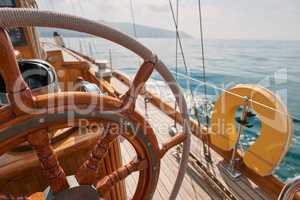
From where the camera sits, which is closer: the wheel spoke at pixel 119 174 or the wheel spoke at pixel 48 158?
the wheel spoke at pixel 48 158

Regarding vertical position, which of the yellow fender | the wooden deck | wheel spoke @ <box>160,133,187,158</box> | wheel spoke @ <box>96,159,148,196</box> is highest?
wheel spoke @ <box>160,133,187,158</box>

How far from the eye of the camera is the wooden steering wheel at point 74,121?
19.3 inches

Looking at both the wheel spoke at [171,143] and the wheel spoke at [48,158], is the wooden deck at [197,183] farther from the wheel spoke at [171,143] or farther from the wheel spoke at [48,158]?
the wheel spoke at [48,158]

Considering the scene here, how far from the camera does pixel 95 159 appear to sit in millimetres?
683

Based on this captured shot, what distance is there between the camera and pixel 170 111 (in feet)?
10.8

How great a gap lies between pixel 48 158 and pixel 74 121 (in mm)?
133

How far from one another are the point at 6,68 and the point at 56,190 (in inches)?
14.8

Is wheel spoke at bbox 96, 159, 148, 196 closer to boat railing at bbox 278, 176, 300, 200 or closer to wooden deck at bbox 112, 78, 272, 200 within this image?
boat railing at bbox 278, 176, 300, 200

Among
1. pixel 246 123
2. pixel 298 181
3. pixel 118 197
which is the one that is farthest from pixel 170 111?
pixel 298 181

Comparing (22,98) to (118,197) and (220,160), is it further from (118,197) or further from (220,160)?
(220,160)

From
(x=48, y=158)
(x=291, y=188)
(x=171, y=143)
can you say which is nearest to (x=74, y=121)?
(x=48, y=158)

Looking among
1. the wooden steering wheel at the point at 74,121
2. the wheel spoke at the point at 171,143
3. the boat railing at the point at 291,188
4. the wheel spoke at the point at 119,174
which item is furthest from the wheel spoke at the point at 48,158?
the boat railing at the point at 291,188

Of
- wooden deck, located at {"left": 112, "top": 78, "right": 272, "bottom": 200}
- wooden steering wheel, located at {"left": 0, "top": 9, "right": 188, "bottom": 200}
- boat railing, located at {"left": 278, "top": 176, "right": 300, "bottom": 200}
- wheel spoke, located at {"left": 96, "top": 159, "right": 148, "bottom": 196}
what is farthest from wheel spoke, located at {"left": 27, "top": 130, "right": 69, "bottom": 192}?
wooden deck, located at {"left": 112, "top": 78, "right": 272, "bottom": 200}

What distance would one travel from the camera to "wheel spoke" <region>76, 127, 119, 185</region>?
68 cm
